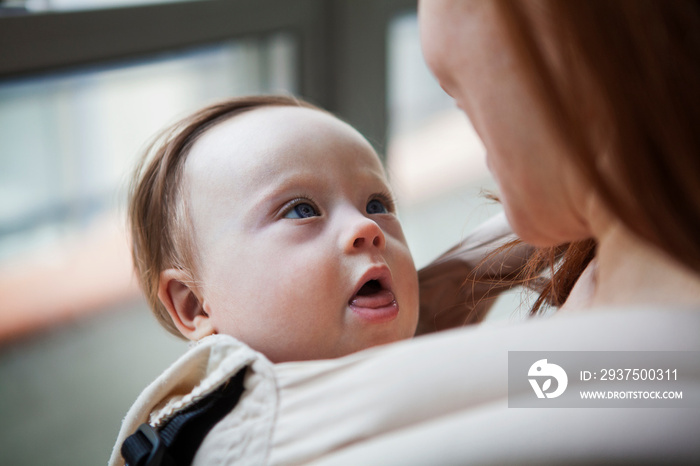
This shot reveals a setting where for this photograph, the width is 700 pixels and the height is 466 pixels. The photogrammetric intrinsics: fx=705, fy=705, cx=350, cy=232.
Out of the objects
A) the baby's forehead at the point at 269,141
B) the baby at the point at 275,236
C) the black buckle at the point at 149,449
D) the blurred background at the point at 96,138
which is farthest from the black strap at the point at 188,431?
the blurred background at the point at 96,138

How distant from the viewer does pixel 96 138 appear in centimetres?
140

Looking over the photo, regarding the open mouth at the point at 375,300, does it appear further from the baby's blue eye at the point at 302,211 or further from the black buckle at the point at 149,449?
the black buckle at the point at 149,449

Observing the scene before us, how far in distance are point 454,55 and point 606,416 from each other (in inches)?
9.7

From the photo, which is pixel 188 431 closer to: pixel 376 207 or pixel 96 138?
pixel 376 207

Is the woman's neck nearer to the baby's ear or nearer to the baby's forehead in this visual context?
the baby's forehead

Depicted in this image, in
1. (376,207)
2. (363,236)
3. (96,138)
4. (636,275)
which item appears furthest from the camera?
(96,138)

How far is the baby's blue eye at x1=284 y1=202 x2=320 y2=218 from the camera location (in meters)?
0.69

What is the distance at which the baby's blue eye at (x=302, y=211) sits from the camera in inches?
27.3

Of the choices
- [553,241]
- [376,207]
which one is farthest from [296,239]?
[553,241]

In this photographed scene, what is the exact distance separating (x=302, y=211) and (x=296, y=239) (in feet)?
0.13

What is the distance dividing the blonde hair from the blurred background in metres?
0.24

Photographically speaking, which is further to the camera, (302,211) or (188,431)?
(302,211)

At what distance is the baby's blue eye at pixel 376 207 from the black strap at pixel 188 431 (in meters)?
0.26

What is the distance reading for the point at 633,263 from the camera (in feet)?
1.56
